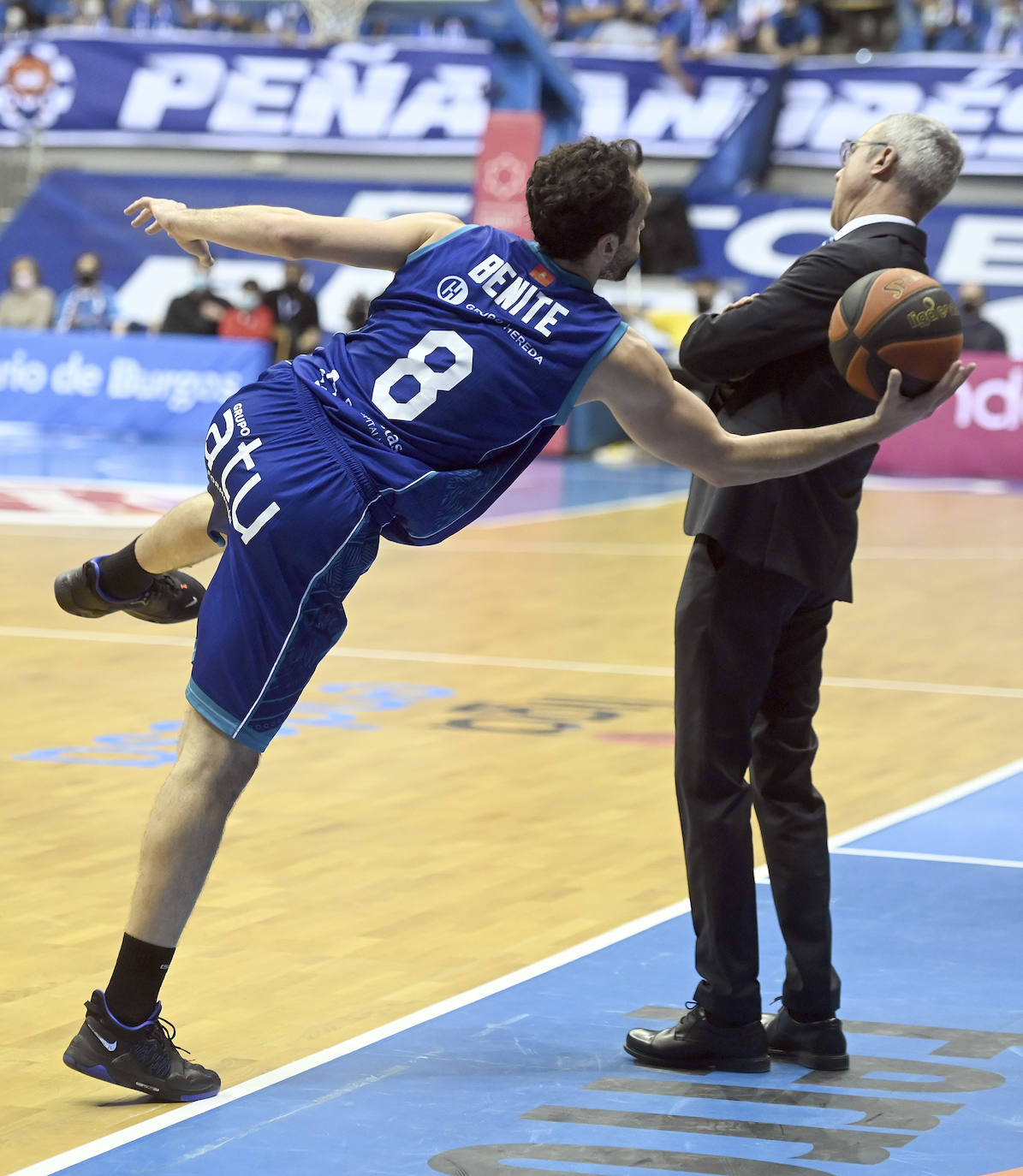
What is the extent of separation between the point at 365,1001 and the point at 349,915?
0.80 m

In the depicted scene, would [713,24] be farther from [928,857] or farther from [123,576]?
[123,576]

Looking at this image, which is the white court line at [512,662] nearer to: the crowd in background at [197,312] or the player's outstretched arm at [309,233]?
the player's outstretched arm at [309,233]

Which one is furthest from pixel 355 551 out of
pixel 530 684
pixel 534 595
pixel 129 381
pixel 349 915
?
pixel 129 381

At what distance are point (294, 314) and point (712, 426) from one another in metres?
18.7

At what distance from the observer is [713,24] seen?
90.4ft

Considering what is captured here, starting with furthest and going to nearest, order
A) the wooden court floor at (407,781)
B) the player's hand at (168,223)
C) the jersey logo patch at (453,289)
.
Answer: the wooden court floor at (407,781) < the player's hand at (168,223) < the jersey logo patch at (453,289)

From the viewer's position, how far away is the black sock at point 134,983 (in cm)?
428

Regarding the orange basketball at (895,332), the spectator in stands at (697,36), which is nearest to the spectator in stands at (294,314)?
the spectator in stands at (697,36)

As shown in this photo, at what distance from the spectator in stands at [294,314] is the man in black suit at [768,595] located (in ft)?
58.7

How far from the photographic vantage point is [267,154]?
28.9m

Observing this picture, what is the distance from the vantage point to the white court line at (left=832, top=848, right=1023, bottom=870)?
6.53 metres

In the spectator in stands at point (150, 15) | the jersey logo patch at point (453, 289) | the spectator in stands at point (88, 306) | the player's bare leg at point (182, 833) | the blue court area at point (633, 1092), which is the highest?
the spectator in stands at point (150, 15)

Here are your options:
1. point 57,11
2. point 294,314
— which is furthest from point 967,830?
point 57,11

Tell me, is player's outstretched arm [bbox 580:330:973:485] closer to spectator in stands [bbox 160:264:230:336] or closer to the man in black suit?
the man in black suit
